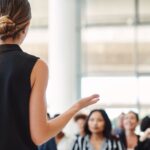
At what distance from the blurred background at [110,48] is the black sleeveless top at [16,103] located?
7451 millimetres

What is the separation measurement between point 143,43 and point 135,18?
0.56m

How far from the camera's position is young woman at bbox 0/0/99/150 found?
1.21m

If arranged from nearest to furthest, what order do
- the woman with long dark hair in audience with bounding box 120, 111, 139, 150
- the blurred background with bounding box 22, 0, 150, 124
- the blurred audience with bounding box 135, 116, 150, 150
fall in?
the blurred audience with bounding box 135, 116, 150, 150, the woman with long dark hair in audience with bounding box 120, 111, 139, 150, the blurred background with bounding box 22, 0, 150, 124

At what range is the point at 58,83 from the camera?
27.1 ft

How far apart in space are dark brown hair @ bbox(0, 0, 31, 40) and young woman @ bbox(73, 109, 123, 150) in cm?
327

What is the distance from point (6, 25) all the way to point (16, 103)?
222 mm

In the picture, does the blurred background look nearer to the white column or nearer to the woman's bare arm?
the white column

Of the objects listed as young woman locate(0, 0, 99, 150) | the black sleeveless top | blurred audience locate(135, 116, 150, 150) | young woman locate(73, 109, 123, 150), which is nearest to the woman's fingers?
young woman locate(0, 0, 99, 150)

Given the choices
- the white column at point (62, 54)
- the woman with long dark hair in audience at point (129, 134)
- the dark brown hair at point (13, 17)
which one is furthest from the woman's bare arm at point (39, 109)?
the white column at point (62, 54)

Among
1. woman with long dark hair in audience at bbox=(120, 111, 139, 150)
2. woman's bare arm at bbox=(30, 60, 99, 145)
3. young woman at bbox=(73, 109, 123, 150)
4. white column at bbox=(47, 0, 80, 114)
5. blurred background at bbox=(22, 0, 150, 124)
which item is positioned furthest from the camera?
blurred background at bbox=(22, 0, 150, 124)

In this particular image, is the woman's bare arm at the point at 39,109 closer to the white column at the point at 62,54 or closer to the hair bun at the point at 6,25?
the hair bun at the point at 6,25

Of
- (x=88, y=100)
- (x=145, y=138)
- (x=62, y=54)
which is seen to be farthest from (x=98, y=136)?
(x=62, y=54)

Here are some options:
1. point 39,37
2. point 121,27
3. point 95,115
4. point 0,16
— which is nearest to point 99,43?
point 121,27

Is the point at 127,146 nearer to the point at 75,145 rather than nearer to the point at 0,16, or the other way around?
the point at 75,145
